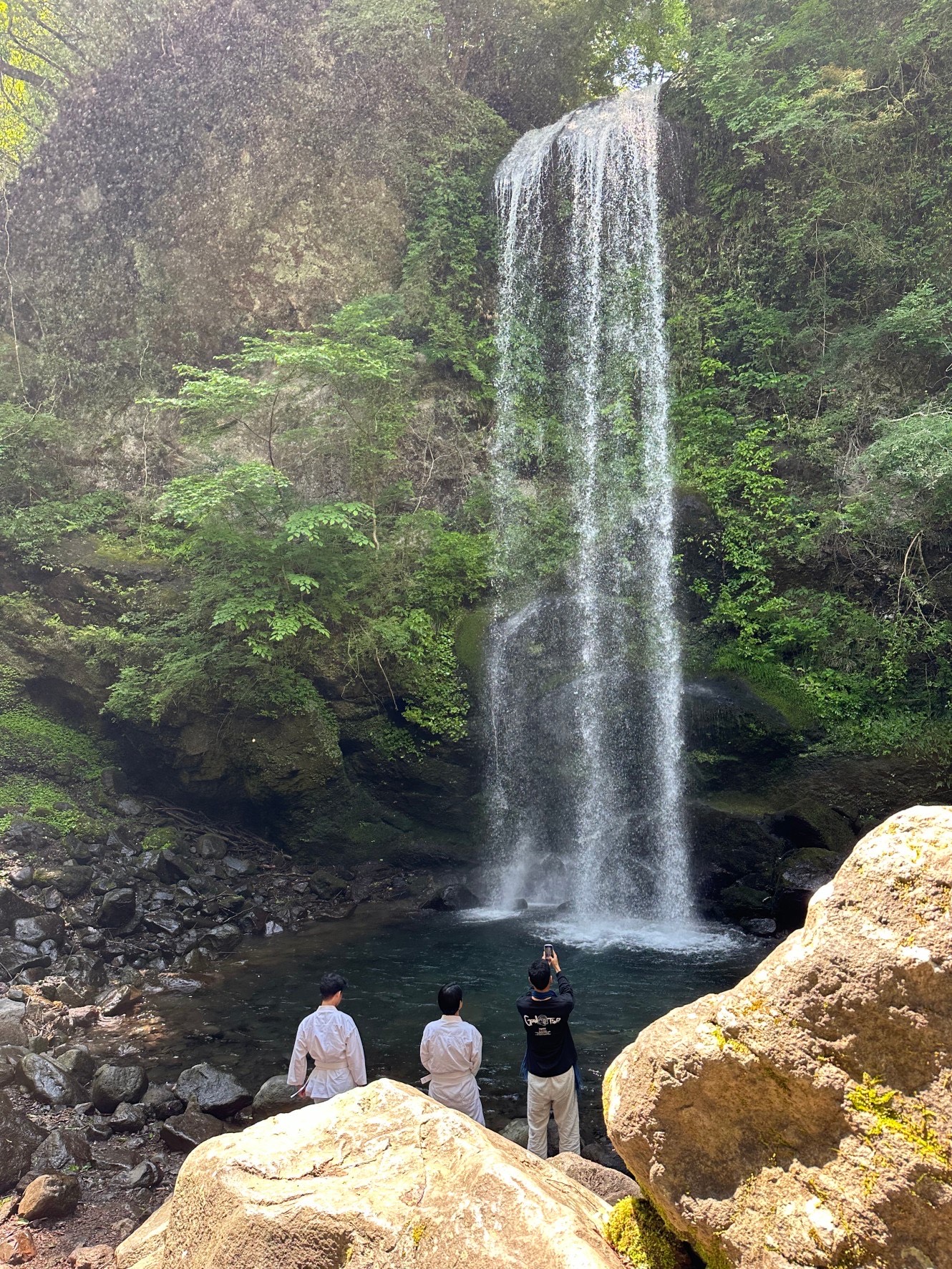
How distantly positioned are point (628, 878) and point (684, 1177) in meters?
11.8

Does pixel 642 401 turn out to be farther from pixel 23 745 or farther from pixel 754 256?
pixel 23 745

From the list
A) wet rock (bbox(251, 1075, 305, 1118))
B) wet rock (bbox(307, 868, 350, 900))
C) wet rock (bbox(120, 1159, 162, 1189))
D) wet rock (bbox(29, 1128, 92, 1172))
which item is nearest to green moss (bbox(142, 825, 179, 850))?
wet rock (bbox(307, 868, 350, 900))

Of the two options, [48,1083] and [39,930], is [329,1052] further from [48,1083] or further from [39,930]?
[39,930]

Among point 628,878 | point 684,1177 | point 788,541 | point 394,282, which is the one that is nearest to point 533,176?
point 394,282

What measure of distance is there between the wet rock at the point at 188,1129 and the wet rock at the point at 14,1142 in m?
0.91

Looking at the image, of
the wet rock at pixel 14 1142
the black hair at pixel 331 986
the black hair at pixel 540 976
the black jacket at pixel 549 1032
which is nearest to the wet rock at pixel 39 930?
the wet rock at pixel 14 1142

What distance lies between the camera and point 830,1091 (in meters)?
2.12

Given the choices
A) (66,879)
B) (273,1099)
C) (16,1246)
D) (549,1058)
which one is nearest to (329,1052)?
(549,1058)

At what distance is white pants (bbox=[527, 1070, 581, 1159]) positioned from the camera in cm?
514

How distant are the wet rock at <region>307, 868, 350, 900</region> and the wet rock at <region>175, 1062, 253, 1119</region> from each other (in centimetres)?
652

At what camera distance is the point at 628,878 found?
13664mm

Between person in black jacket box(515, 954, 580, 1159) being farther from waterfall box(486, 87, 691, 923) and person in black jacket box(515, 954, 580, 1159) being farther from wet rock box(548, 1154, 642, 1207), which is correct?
waterfall box(486, 87, 691, 923)

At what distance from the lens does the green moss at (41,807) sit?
42.8 ft

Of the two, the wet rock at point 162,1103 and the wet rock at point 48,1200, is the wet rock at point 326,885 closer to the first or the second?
the wet rock at point 162,1103
